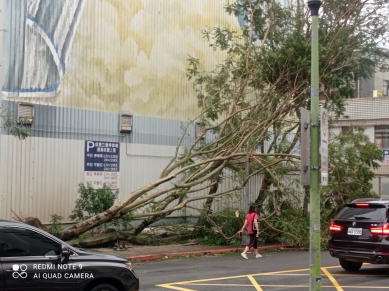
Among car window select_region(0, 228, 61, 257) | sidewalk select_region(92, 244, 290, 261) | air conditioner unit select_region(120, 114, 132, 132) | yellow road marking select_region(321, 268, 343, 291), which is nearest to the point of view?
car window select_region(0, 228, 61, 257)

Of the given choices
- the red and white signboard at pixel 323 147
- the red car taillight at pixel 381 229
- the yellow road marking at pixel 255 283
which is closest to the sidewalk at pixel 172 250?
the yellow road marking at pixel 255 283

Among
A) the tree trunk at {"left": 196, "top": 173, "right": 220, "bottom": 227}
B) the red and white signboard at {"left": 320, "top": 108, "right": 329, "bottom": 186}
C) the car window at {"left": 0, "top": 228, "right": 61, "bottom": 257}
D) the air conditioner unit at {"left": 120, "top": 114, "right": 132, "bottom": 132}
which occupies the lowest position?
the tree trunk at {"left": 196, "top": 173, "right": 220, "bottom": 227}

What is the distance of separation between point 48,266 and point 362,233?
305 inches

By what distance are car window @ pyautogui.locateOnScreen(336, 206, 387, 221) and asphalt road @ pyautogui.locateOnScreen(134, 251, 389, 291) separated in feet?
4.38

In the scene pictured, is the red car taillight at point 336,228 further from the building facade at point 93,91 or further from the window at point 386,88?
the window at point 386,88

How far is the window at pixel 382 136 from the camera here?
40812mm

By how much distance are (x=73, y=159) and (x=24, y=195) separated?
2238mm

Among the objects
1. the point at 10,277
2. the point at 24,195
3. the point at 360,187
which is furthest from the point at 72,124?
the point at 10,277

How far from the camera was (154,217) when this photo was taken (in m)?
21.1

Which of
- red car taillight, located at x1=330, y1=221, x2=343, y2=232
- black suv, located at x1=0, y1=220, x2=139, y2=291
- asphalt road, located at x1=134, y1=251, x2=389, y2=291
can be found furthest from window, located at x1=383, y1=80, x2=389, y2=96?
black suv, located at x1=0, y1=220, x2=139, y2=291

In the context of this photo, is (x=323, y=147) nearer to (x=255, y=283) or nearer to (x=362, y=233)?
(x=255, y=283)

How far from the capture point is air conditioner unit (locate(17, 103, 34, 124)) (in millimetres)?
19734

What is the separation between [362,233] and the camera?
1438 centimetres

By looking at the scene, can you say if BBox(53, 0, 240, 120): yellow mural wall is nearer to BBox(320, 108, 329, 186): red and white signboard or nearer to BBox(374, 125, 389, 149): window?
BBox(320, 108, 329, 186): red and white signboard
